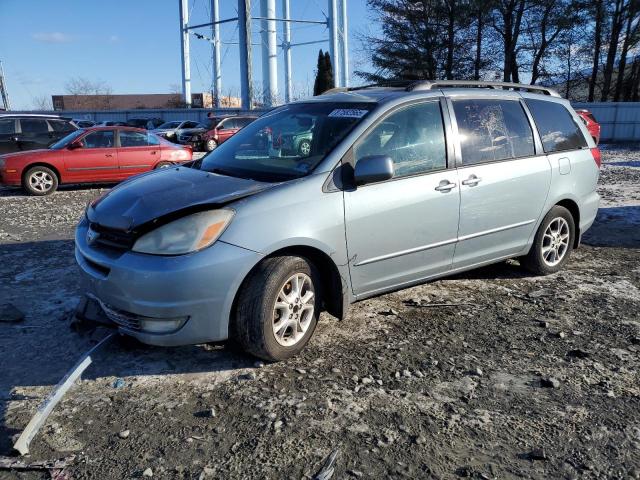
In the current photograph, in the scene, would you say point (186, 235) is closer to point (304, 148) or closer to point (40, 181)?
point (304, 148)

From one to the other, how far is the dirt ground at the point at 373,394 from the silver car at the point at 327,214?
336 millimetres

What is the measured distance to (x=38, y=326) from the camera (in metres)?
4.26

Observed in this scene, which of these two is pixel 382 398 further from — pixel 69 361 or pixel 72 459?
pixel 69 361

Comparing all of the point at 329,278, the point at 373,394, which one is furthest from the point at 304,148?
the point at 373,394

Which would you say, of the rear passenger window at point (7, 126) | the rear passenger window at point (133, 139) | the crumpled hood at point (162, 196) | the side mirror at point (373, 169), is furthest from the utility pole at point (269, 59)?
the side mirror at point (373, 169)

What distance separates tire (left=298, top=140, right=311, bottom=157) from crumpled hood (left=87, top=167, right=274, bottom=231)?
1.65ft

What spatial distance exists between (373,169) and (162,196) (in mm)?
1427

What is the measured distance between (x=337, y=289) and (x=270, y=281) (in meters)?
0.62

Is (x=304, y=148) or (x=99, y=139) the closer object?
(x=304, y=148)

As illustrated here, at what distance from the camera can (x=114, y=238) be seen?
3545 millimetres

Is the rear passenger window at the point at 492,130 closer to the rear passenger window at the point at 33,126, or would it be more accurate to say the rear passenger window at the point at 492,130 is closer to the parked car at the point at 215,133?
the rear passenger window at the point at 33,126

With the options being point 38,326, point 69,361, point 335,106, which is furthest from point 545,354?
point 38,326

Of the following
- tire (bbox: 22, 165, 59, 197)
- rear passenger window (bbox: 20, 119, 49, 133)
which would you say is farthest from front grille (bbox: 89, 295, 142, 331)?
rear passenger window (bbox: 20, 119, 49, 133)

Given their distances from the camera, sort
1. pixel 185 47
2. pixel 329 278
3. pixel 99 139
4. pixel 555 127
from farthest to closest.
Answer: pixel 185 47
pixel 99 139
pixel 555 127
pixel 329 278
